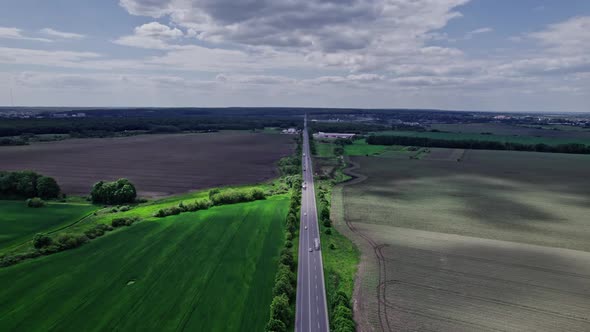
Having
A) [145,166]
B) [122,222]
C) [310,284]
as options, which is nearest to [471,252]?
[310,284]

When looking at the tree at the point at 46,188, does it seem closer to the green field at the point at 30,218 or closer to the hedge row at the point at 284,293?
the green field at the point at 30,218

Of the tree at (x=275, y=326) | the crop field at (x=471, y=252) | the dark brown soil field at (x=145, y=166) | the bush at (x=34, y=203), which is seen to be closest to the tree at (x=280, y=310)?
the tree at (x=275, y=326)

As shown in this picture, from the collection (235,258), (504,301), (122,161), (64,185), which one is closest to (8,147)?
Answer: (122,161)

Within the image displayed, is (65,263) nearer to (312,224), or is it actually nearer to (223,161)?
(312,224)

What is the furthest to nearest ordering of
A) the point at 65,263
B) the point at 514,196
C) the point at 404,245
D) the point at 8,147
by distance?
the point at 8,147 → the point at 514,196 → the point at 404,245 → the point at 65,263

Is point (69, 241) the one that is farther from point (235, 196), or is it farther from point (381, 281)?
point (381, 281)

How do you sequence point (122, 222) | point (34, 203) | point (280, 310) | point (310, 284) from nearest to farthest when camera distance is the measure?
1. point (280, 310)
2. point (310, 284)
3. point (122, 222)
4. point (34, 203)

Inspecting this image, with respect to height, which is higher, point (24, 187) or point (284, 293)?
point (24, 187)
